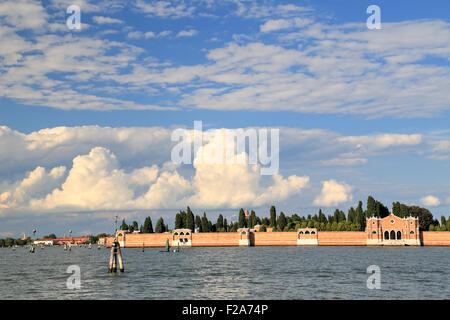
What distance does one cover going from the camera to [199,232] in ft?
439

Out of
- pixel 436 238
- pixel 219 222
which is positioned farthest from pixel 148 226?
pixel 436 238

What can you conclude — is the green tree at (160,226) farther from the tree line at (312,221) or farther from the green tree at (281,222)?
the green tree at (281,222)

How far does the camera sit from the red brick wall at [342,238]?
114812mm

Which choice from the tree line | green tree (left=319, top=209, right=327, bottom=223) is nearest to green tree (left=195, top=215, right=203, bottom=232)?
the tree line

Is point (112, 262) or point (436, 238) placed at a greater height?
point (112, 262)

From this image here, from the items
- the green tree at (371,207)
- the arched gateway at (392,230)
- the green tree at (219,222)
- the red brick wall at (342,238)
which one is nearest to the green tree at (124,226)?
the green tree at (219,222)

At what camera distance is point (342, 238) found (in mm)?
116750

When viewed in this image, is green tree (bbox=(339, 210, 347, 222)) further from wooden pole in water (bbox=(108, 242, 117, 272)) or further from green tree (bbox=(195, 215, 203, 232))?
wooden pole in water (bbox=(108, 242, 117, 272))

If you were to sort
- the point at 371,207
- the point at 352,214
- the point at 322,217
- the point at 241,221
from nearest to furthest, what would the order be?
the point at 371,207
the point at 352,214
the point at 322,217
the point at 241,221

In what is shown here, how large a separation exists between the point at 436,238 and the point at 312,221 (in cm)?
2913

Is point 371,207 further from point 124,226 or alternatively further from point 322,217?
point 124,226

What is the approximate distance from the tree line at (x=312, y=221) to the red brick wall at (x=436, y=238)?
112 inches

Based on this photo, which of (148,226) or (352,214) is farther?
(148,226)

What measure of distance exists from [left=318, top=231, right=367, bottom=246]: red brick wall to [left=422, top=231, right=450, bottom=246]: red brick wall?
13.5 m
